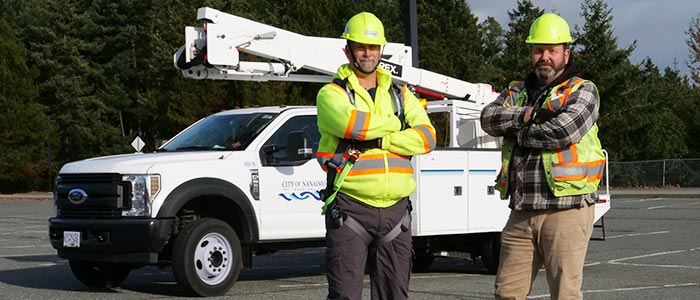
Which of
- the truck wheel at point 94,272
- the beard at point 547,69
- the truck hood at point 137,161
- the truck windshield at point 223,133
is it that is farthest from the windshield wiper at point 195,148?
the beard at point 547,69

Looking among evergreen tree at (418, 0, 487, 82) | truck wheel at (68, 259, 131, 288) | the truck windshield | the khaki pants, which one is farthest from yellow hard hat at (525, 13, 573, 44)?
evergreen tree at (418, 0, 487, 82)

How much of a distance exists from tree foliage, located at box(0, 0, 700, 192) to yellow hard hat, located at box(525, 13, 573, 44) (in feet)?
138

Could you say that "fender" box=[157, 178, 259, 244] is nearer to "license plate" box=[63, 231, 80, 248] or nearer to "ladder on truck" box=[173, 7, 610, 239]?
"license plate" box=[63, 231, 80, 248]

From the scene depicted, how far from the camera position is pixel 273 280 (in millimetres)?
11523

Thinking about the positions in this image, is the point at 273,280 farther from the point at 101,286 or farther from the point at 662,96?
the point at 662,96

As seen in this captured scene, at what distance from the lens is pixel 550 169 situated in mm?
5324

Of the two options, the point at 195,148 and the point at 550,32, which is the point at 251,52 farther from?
the point at 550,32

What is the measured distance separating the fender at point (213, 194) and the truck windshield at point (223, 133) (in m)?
0.63

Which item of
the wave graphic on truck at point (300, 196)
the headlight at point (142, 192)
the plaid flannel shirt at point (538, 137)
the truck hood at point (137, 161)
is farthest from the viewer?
the wave graphic on truck at point (300, 196)

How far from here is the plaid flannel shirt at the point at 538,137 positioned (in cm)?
528

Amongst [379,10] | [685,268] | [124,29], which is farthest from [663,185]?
[124,29]

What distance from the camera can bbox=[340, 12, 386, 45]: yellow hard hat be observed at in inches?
209

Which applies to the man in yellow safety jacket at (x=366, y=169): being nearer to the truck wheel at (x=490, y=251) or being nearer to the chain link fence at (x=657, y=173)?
the truck wheel at (x=490, y=251)

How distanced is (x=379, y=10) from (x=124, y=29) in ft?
55.2
